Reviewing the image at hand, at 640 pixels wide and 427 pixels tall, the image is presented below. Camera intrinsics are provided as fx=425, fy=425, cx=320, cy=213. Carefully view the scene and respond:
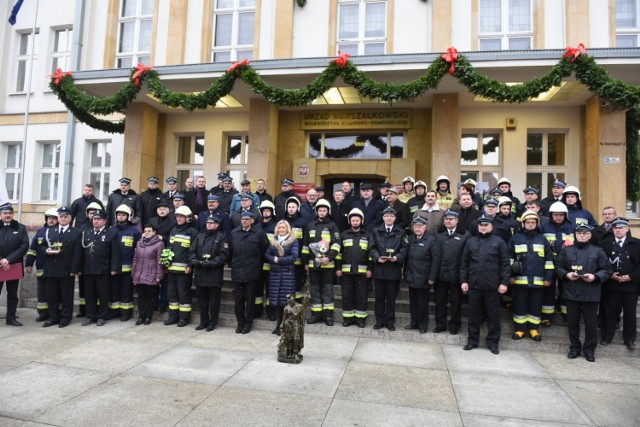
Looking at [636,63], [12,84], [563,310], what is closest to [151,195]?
[563,310]

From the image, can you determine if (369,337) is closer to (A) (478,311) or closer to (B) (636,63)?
(A) (478,311)

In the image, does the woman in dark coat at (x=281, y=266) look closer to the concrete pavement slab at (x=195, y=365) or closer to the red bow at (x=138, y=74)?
the concrete pavement slab at (x=195, y=365)

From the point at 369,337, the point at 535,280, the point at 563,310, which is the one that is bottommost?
the point at 369,337

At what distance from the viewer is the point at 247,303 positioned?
6.99 m

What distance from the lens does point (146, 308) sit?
7348 mm

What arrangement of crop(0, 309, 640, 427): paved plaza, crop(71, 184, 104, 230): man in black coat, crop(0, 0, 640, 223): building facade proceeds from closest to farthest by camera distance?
crop(0, 309, 640, 427): paved plaza
crop(71, 184, 104, 230): man in black coat
crop(0, 0, 640, 223): building facade

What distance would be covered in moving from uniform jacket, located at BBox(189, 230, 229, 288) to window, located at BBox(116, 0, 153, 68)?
10414 mm

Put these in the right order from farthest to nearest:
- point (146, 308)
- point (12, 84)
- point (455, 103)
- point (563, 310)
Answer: point (12, 84) < point (455, 103) < point (146, 308) < point (563, 310)

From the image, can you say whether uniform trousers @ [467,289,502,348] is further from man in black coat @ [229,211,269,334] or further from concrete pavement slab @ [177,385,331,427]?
man in black coat @ [229,211,269,334]

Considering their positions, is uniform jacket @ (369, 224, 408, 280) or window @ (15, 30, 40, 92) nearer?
uniform jacket @ (369, 224, 408, 280)

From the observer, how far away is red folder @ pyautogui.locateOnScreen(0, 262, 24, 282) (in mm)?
7218

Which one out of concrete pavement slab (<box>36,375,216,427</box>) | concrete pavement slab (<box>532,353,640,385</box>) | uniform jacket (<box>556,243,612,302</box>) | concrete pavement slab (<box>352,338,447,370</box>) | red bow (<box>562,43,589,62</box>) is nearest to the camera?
concrete pavement slab (<box>36,375,216,427</box>)

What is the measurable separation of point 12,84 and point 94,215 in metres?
14.3

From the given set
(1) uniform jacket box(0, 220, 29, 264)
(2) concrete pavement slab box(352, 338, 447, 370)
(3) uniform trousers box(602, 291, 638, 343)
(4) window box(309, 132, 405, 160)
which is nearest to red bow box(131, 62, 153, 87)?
(1) uniform jacket box(0, 220, 29, 264)
